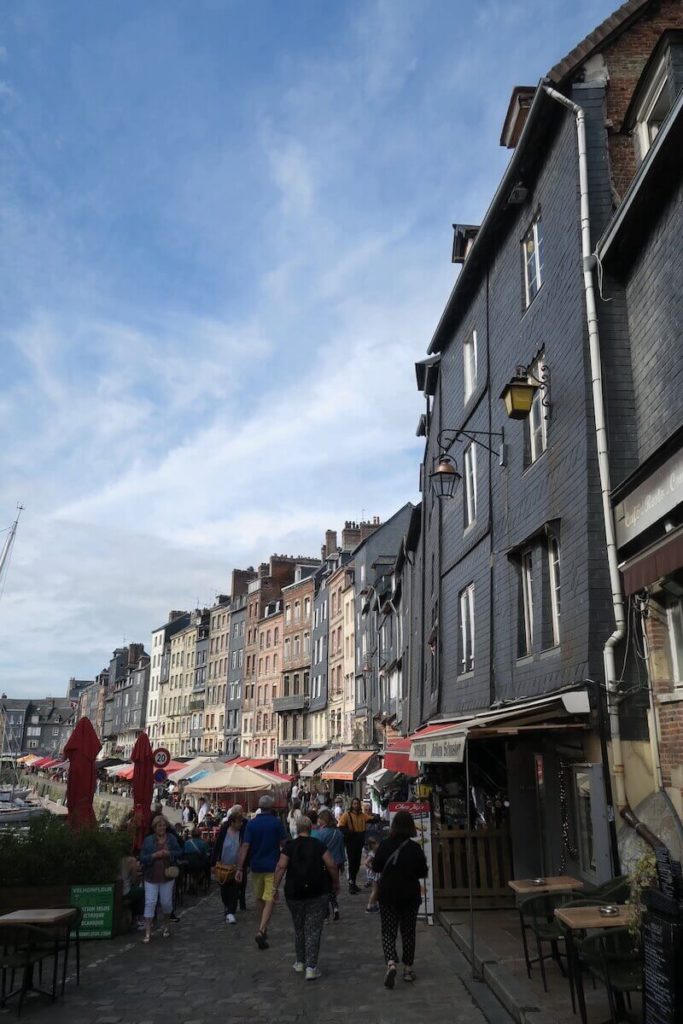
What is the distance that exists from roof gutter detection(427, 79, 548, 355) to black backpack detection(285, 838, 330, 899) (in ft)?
34.4

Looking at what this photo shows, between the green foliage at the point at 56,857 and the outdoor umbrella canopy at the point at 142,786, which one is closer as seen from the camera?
the green foliage at the point at 56,857

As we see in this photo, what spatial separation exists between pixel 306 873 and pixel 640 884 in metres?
3.69

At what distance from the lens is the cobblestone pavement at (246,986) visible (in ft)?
23.1

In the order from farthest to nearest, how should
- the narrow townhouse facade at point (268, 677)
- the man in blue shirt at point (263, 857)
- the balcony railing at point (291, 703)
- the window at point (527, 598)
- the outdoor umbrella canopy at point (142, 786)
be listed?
the narrow townhouse facade at point (268, 677) → the balcony railing at point (291, 703) → the outdoor umbrella canopy at point (142, 786) → the window at point (527, 598) → the man in blue shirt at point (263, 857)

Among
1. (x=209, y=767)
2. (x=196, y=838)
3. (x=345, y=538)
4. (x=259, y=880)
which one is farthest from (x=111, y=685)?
(x=259, y=880)

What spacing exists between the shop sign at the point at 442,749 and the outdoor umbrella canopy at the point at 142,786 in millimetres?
5257

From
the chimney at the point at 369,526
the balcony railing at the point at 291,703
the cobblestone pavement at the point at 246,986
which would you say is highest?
the chimney at the point at 369,526

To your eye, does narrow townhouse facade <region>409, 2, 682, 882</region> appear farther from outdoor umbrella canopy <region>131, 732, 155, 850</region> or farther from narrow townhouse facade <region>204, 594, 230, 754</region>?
narrow townhouse facade <region>204, 594, 230, 754</region>

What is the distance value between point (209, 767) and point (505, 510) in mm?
15288

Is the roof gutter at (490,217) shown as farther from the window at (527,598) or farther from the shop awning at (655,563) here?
the shop awning at (655,563)

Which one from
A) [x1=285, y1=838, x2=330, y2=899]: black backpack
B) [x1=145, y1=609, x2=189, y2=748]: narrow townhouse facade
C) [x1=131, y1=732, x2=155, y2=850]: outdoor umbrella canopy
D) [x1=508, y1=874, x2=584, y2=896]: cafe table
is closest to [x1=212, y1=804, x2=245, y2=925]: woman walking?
[x1=131, y1=732, x2=155, y2=850]: outdoor umbrella canopy

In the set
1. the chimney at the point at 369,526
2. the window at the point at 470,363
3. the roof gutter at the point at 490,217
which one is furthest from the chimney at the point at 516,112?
the chimney at the point at 369,526

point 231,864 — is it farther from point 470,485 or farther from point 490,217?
point 490,217

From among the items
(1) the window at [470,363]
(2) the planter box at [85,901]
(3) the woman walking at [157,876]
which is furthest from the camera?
(1) the window at [470,363]
